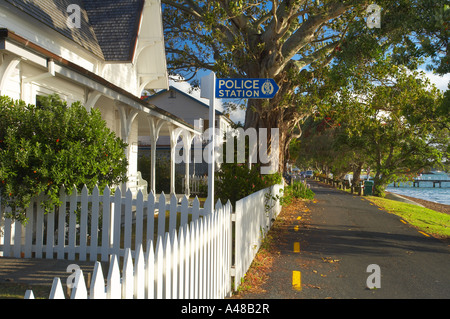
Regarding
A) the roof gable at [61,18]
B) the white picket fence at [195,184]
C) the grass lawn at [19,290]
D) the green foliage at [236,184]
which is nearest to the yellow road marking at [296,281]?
the green foliage at [236,184]

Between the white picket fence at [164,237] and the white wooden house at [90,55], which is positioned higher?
the white wooden house at [90,55]

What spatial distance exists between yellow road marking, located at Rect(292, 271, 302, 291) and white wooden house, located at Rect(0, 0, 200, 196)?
548 centimetres

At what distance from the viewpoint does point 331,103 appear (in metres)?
16.3

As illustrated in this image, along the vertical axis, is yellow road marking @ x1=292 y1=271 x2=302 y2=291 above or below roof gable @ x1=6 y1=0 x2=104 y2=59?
below

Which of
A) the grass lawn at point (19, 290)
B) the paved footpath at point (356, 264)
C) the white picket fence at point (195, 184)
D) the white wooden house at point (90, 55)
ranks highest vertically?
the white wooden house at point (90, 55)

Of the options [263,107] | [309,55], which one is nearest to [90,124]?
[263,107]

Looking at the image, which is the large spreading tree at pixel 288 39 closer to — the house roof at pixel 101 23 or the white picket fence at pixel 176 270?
the house roof at pixel 101 23

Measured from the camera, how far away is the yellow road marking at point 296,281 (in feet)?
20.2

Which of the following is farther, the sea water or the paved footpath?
the sea water

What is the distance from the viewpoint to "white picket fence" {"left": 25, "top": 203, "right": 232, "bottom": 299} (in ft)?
7.86

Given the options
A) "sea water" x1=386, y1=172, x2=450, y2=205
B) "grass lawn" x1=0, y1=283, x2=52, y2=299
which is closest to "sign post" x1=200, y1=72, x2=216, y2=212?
"grass lawn" x1=0, y1=283, x2=52, y2=299

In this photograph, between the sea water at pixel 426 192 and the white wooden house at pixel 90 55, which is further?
the sea water at pixel 426 192

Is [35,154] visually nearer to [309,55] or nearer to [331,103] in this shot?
[331,103]

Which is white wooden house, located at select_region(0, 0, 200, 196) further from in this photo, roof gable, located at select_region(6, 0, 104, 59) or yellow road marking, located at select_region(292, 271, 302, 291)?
yellow road marking, located at select_region(292, 271, 302, 291)
